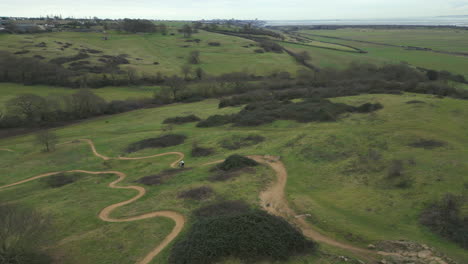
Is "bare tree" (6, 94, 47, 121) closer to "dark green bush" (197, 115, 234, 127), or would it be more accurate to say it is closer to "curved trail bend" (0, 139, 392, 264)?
"curved trail bend" (0, 139, 392, 264)

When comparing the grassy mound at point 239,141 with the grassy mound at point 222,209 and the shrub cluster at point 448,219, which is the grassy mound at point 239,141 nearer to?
the grassy mound at point 222,209

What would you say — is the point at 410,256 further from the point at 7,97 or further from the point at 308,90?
the point at 7,97

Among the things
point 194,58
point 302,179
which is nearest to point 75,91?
point 194,58

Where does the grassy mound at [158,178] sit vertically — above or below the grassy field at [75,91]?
below

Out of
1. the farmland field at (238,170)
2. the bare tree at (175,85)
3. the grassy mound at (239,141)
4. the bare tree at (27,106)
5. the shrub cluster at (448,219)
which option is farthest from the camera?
the bare tree at (175,85)

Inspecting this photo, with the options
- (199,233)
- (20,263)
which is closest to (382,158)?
(199,233)

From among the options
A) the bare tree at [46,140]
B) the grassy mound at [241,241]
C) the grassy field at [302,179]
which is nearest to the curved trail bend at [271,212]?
the grassy field at [302,179]

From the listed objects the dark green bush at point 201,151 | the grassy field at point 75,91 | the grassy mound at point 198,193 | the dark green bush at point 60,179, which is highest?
the grassy field at point 75,91
